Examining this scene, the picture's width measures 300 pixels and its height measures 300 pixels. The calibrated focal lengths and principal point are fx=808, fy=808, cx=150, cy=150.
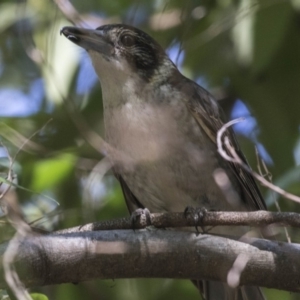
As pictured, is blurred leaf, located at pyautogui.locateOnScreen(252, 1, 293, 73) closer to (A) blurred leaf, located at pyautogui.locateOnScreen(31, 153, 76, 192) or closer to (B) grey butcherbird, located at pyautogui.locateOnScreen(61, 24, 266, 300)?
(B) grey butcherbird, located at pyautogui.locateOnScreen(61, 24, 266, 300)

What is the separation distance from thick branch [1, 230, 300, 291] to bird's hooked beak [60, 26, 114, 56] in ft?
4.36

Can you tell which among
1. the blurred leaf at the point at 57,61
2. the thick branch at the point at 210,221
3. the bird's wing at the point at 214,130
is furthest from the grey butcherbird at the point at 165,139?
the thick branch at the point at 210,221

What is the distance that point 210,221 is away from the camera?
289 centimetres

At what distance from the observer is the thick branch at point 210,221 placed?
2650 millimetres

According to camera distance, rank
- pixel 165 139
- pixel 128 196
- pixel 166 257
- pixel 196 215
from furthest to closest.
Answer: pixel 128 196
pixel 165 139
pixel 196 215
pixel 166 257

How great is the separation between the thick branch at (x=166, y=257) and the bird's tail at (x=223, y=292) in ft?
2.75

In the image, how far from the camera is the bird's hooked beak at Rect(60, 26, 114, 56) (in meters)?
3.83

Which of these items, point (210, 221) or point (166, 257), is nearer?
point (166, 257)

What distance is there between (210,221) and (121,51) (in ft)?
5.01

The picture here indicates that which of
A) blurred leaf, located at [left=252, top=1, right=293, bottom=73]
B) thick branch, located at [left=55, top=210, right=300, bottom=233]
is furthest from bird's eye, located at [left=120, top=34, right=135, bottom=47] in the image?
thick branch, located at [left=55, top=210, right=300, bottom=233]

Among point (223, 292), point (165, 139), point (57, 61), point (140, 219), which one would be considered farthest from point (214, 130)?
point (140, 219)

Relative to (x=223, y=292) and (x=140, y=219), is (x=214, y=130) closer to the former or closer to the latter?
(x=223, y=292)

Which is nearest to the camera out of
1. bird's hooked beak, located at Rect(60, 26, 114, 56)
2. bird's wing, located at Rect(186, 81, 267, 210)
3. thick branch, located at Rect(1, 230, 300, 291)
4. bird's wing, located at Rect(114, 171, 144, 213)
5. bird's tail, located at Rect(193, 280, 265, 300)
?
thick branch, located at Rect(1, 230, 300, 291)

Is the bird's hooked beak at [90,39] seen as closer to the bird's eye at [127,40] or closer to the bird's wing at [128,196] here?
the bird's eye at [127,40]
